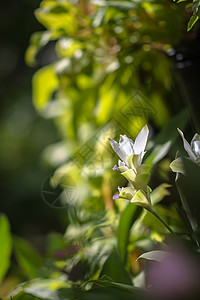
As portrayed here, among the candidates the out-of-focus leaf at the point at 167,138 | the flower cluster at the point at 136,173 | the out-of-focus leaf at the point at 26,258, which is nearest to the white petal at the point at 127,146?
the flower cluster at the point at 136,173

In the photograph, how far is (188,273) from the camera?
13.4 inches

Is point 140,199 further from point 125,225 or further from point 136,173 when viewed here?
point 125,225

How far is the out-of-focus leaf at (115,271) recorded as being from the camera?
0.47 meters

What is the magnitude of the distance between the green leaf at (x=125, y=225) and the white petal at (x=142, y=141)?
142 millimetres

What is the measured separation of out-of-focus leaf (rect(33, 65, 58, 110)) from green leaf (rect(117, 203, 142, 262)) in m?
0.36

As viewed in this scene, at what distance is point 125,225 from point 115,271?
0.06m

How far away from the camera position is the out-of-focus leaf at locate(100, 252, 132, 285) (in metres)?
0.47

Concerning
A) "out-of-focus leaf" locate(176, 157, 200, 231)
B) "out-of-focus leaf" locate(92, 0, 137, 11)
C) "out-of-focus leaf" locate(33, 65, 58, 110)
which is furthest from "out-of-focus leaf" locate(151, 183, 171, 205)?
"out-of-focus leaf" locate(33, 65, 58, 110)

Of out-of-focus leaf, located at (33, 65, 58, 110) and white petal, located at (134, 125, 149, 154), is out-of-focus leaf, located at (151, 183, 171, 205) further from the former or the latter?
out-of-focus leaf, located at (33, 65, 58, 110)

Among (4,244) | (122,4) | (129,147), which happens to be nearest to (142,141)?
(129,147)

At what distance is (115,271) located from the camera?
469mm

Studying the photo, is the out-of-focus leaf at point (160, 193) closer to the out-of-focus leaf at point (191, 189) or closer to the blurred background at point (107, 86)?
the blurred background at point (107, 86)

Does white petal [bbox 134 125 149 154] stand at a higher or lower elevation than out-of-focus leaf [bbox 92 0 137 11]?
lower

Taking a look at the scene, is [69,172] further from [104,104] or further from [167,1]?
[167,1]
